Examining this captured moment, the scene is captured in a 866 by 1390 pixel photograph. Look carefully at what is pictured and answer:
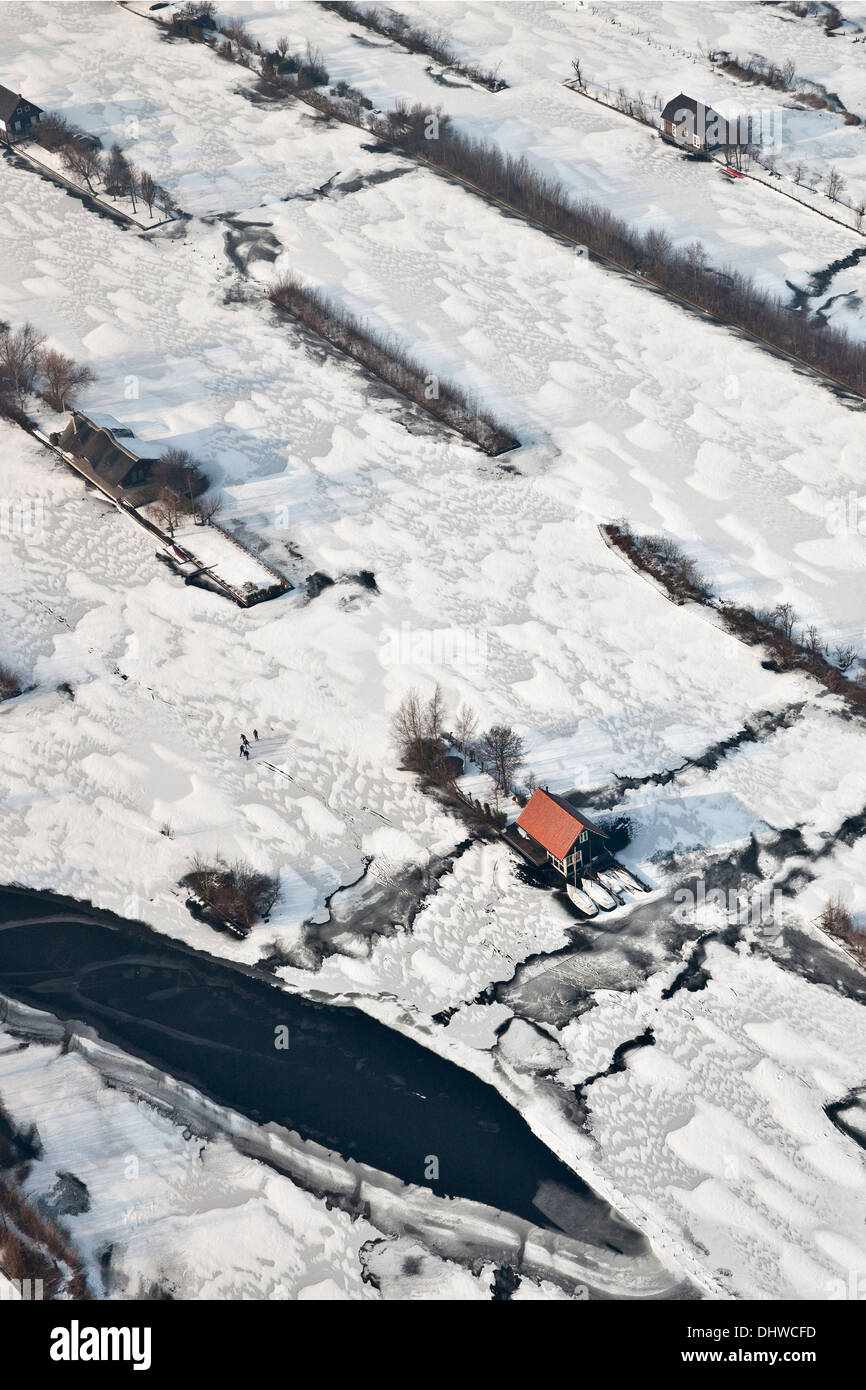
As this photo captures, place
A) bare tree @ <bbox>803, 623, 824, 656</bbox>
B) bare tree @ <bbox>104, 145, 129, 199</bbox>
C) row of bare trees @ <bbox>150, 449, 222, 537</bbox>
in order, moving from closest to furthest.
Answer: bare tree @ <bbox>803, 623, 824, 656</bbox> < row of bare trees @ <bbox>150, 449, 222, 537</bbox> < bare tree @ <bbox>104, 145, 129, 199</bbox>

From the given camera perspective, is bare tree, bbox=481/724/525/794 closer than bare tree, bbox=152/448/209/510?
Yes

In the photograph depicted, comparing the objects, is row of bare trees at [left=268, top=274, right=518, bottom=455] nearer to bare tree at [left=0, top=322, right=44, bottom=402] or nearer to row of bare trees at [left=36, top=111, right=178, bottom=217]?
row of bare trees at [left=36, top=111, right=178, bottom=217]

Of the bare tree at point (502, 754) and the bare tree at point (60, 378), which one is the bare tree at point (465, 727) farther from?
the bare tree at point (60, 378)

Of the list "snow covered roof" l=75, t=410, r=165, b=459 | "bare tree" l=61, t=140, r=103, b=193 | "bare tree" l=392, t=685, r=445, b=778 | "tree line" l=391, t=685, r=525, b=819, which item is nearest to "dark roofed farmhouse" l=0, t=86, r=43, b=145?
"bare tree" l=61, t=140, r=103, b=193

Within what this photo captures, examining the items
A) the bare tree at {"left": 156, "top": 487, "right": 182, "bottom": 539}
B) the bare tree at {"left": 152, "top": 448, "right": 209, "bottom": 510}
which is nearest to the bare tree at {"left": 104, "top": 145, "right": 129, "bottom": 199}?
the bare tree at {"left": 152, "top": 448, "right": 209, "bottom": 510}

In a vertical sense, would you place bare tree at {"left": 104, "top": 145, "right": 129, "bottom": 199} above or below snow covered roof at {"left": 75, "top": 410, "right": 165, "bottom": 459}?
above

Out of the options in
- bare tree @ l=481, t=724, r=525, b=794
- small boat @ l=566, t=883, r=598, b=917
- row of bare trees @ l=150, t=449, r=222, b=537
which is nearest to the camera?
small boat @ l=566, t=883, r=598, b=917

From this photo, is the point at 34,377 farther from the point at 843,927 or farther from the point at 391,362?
the point at 843,927

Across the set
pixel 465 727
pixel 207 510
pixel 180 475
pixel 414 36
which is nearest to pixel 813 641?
pixel 465 727

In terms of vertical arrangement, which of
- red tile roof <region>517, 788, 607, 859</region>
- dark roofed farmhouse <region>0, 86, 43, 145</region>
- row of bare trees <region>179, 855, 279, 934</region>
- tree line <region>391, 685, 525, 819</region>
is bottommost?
row of bare trees <region>179, 855, 279, 934</region>
